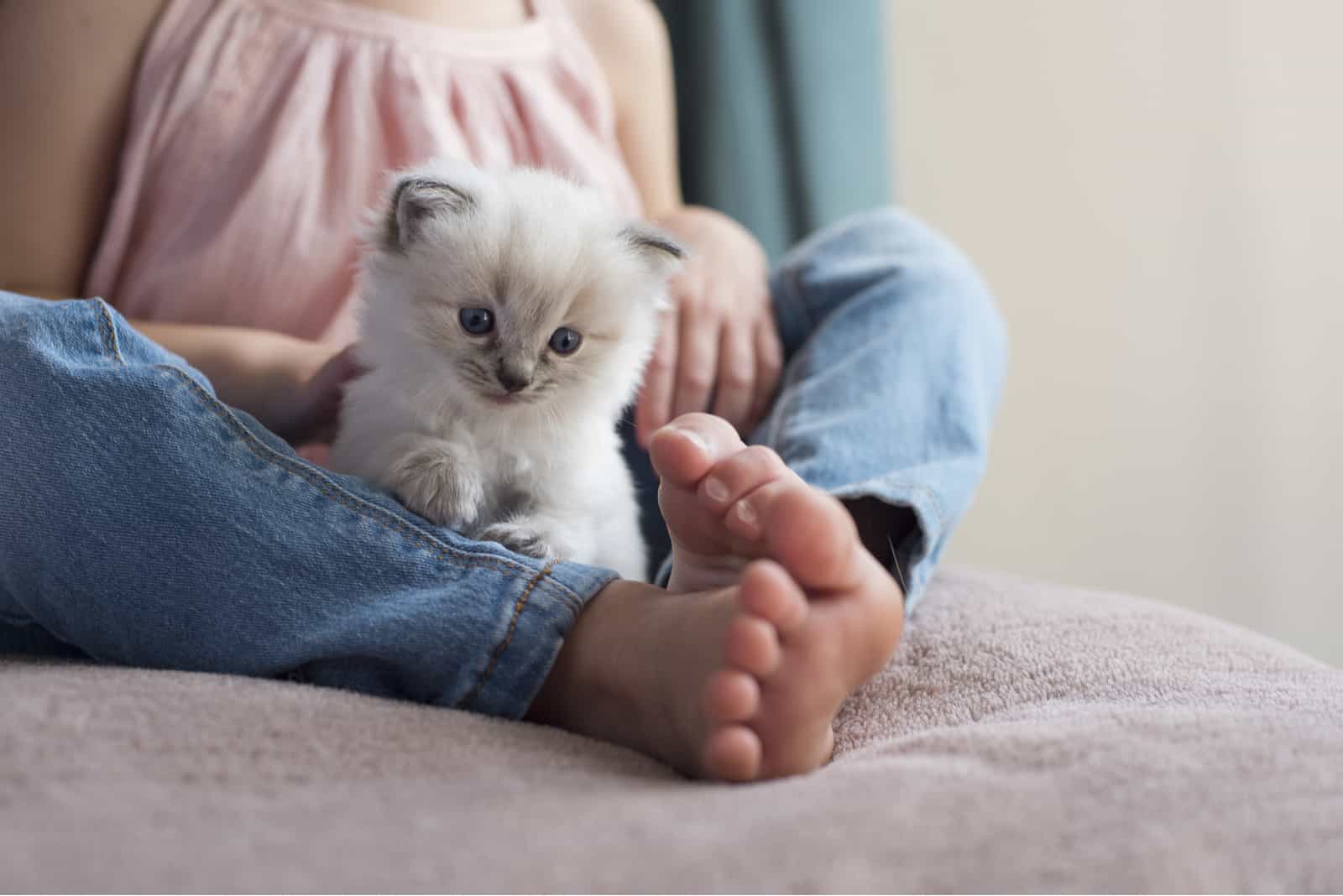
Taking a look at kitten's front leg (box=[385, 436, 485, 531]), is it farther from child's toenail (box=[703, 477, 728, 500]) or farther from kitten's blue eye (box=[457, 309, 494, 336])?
child's toenail (box=[703, 477, 728, 500])

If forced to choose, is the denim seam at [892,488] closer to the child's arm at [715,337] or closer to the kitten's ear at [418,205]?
the child's arm at [715,337]

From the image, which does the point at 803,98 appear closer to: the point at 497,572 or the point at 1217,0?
the point at 1217,0

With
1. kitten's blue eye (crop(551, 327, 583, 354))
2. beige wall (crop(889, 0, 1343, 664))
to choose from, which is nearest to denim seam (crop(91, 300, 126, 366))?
kitten's blue eye (crop(551, 327, 583, 354))

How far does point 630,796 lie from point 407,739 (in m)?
0.14

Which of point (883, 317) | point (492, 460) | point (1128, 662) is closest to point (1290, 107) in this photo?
point (883, 317)

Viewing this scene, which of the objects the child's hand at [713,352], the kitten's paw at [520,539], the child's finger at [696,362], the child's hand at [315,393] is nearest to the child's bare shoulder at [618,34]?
the child's hand at [713,352]

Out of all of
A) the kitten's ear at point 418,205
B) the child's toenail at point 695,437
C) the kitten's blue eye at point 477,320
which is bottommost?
the child's toenail at point 695,437

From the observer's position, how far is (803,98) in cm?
185

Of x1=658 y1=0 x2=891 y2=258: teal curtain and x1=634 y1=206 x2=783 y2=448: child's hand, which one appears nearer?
x1=634 y1=206 x2=783 y2=448: child's hand

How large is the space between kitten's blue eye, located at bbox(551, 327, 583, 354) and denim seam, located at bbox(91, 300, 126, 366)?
1.03 ft

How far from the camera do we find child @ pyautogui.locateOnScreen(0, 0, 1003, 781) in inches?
26.4

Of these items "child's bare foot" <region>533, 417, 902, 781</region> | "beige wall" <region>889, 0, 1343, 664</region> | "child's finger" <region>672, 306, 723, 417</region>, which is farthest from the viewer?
"beige wall" <region>889, 0, 1343, 664</region>

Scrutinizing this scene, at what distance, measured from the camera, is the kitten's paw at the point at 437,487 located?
79 cm

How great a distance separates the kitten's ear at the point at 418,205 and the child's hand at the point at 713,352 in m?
0.32
